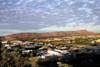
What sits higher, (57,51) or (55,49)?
(57,51)

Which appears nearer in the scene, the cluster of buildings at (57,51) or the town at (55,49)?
the town at (55,49)

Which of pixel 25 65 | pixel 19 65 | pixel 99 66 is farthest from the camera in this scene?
pixel 99 66

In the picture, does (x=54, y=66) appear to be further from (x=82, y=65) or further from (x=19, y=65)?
(x=19, y=65)

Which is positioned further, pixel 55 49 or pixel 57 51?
pixel 55 49

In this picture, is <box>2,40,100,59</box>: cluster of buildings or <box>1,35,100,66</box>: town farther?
<box>2,40,100,59</box>: cluster of buildings

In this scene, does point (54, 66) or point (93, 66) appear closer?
point (54, 66)

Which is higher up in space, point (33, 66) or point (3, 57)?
point (3, 57)

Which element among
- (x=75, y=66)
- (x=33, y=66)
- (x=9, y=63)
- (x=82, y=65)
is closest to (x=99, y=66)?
(x=82, y=65)

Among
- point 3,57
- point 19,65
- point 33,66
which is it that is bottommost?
point 33,66

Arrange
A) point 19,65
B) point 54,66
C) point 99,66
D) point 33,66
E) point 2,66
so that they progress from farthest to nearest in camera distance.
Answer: point 99,66 < point 54,66 < point 33,66 < point 19,65 < point 2,66

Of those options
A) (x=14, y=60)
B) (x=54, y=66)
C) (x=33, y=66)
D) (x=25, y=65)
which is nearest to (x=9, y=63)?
(x=14, y=60)
